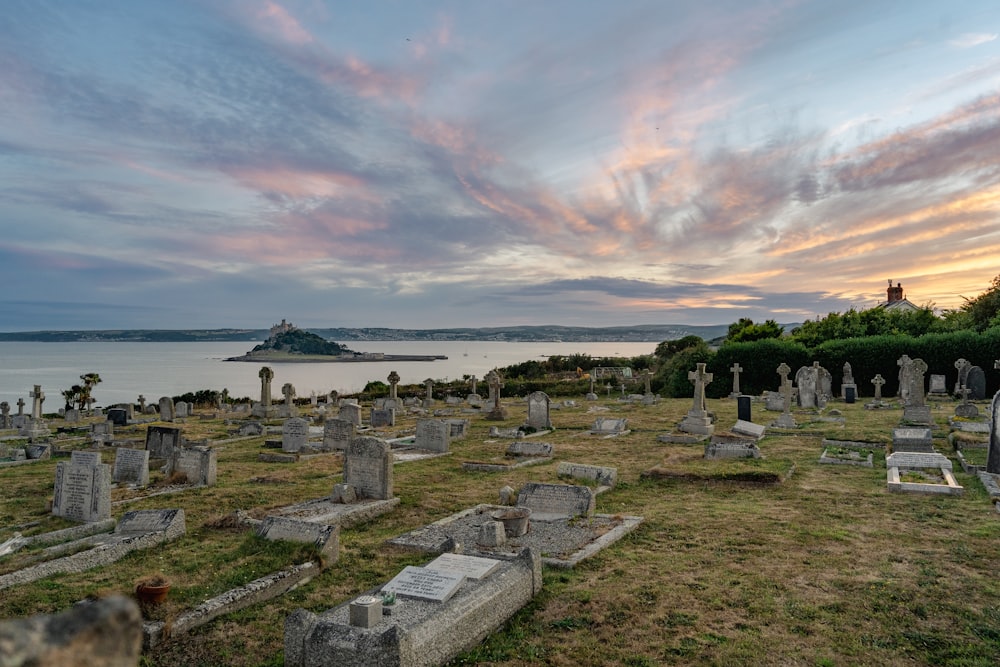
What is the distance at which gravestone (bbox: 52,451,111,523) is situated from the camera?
31.0 feet

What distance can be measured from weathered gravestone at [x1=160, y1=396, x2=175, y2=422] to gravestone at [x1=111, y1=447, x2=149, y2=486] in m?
14.4

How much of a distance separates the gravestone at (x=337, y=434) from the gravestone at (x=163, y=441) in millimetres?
3584

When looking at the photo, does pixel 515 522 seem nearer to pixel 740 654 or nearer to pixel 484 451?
pixel 740 654

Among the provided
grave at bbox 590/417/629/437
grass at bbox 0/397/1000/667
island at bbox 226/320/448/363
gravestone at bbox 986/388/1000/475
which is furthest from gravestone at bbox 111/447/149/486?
island at bbox 226/320/448/363

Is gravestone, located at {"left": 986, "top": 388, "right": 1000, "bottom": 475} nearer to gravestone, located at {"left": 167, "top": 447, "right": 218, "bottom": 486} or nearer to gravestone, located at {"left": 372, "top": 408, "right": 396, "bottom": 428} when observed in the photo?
gravestone, located at {"left": 167, "top": 447, "right": 218, "bottom": 486}

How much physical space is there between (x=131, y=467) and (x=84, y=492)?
124 inches

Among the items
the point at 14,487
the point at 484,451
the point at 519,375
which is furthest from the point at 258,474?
the point at 519,375

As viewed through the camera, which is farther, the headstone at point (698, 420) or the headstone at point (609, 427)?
the headstone at point (609, 427)

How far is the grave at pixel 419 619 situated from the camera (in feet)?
14.6

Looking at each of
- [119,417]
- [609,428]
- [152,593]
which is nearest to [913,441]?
[609,428]

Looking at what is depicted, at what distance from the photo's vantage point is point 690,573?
671cm

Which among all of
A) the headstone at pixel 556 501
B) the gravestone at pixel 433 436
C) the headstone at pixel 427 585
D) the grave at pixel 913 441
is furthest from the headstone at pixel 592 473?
the grave at pixel 913 441

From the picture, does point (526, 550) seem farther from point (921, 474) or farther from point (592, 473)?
point (921, 474)

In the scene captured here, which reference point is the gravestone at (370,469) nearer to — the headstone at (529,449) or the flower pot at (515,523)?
the flower pot at (515,523)
